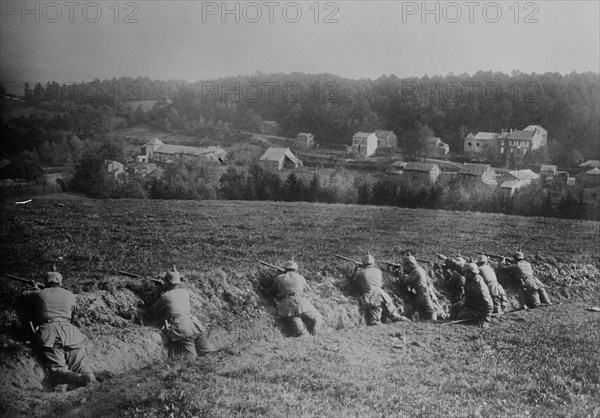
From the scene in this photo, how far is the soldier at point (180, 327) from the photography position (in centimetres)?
791

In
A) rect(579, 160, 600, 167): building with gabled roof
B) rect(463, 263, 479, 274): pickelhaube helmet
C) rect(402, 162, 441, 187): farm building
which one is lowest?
rect(463, 263, 479, 274): pickelhaube helmet

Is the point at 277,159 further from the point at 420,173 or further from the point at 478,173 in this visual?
the point at 478,173

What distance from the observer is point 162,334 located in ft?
26.2

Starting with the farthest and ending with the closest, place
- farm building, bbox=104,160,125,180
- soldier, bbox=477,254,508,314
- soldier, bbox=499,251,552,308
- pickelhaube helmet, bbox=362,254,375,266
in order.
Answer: soldier, bbox=499,251,552,308
soldier, bbox=477,254,508,314
pickelhaube helmet, bbox=362,254,375,266
farm building, bbox=104,160,125,180

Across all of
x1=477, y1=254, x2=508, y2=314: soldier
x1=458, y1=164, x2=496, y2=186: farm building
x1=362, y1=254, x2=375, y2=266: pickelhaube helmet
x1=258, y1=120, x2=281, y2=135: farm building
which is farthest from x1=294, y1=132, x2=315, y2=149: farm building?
x1=477, y1=254, x2=508, y2=314: soldier

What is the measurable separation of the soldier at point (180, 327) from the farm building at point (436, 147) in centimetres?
583

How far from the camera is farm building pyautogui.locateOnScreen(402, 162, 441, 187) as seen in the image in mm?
11289

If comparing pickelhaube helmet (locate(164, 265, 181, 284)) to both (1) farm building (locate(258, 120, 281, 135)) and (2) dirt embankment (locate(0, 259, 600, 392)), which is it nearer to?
(2) dirt embankment (locate(0, 259, 600, 392))

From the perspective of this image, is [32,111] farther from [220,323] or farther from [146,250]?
[220,323]

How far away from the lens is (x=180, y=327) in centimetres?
789

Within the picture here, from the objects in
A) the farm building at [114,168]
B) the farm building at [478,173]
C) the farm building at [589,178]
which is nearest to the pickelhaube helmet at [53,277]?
the farm building at [114,168]

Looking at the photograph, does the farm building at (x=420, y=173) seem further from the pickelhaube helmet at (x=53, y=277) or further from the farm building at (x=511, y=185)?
the pickelhaube helmet at (x=53, y=277)

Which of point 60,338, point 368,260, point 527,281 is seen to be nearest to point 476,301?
point 527,281

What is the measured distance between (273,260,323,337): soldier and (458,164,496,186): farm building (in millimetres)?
4479
